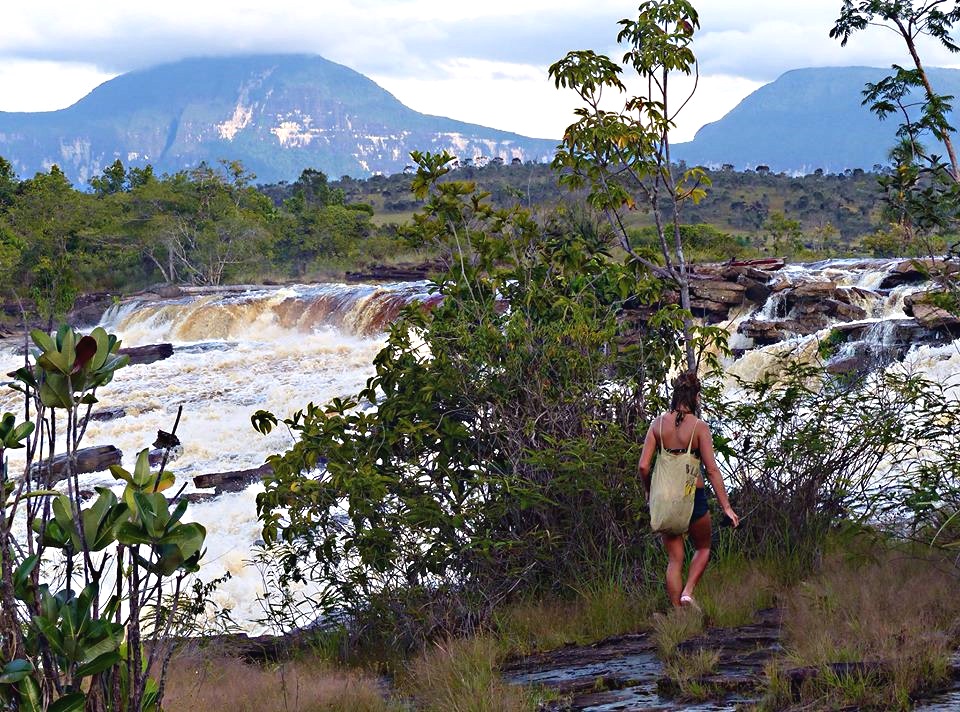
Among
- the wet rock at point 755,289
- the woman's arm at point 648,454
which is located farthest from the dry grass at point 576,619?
the wet rock at point 755,289

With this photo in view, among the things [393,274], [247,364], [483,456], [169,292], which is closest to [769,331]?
[247,364]

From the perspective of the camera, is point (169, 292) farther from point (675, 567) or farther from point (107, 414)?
point (675, 567)

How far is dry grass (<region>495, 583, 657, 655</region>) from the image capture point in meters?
5.01

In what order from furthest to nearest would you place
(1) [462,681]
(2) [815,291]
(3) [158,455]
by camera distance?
(2) [815,291]
(3) [158,455]
(1) [462,681]

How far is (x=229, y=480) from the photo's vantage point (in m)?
13.1

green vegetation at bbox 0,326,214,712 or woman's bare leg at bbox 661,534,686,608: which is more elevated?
green vegetation at bbox 0,326,214,712

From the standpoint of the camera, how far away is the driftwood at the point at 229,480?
1289 centimetres

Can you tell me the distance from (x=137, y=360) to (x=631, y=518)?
61.2 ft

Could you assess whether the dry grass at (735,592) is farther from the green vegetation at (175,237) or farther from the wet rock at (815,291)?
the green vegetation at (175,237)

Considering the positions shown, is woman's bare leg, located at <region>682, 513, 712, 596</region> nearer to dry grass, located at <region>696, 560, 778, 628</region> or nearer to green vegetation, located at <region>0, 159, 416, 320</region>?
dry grass, located at <region>696, 560, 778, 628</region>

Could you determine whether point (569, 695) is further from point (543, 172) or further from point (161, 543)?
point (543, 172)

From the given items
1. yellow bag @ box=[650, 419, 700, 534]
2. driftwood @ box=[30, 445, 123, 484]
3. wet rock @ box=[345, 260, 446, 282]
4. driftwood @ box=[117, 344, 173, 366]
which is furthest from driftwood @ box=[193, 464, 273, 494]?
wet rock @ box=[345, 260, 446, 282]

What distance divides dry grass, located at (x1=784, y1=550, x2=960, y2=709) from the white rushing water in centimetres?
Answer: 231

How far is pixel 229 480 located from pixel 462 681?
9.43m
